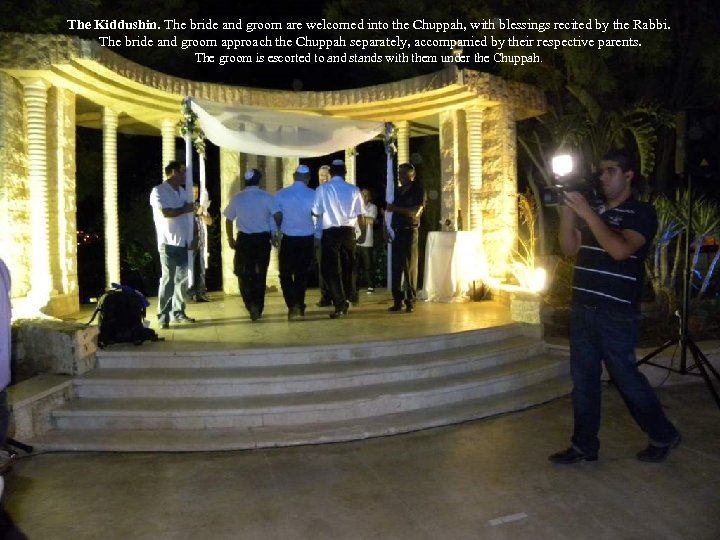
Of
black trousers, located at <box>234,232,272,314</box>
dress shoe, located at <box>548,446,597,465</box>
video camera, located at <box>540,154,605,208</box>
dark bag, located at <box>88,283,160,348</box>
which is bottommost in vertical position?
dress shoe, located at <box>548,446,597,465</box>

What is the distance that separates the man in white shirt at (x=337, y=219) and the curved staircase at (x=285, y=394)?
1809 mm

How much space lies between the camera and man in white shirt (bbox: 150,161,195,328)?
6.91 metres

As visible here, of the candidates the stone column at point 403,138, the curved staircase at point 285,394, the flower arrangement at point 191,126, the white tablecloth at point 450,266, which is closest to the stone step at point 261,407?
the curved staircase at point 285,394

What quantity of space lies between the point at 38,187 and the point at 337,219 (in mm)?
3635

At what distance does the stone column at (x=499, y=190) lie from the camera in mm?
10164

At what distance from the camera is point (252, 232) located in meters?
7.49

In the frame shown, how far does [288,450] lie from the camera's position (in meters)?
4.74

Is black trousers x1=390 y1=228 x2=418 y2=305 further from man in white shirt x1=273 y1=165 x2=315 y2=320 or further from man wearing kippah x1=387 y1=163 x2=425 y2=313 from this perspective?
man in white shirt x1=273 y1=165 x2=315 y2=320

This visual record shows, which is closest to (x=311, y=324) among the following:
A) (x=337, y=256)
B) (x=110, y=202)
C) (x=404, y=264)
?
(x=337, y=256)

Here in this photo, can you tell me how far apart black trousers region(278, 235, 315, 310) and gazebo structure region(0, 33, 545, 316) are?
2.96m

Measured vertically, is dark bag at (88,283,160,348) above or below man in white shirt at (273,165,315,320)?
below

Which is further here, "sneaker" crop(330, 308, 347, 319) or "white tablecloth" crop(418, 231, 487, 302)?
"white tablecloth" crop(418, 231, 487, 302)

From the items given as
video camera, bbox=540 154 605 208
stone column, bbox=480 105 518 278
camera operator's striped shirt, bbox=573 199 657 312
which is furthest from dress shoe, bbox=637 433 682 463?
stone column, bbox=480 105 518 278

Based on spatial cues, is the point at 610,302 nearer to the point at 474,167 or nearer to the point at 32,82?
the point at 474,167
